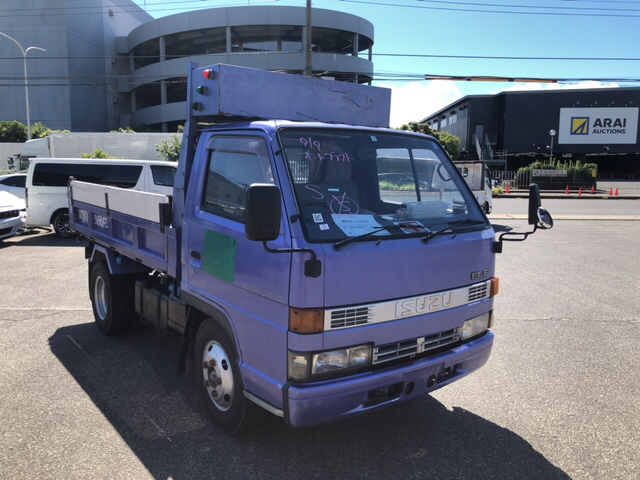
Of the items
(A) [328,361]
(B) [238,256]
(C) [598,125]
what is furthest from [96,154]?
(C) [598,125]

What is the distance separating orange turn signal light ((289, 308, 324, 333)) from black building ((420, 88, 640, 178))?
5074 cm

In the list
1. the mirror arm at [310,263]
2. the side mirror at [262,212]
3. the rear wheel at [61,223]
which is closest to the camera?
the side mirror at [262,212]

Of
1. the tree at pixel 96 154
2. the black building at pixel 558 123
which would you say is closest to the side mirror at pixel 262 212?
the tree at pixel 96 154

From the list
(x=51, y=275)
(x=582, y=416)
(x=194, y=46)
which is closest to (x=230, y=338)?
(x=582, y=416)

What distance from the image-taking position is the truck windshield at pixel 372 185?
321 cm

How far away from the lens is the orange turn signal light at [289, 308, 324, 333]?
2.89 meters

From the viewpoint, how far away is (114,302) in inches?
218

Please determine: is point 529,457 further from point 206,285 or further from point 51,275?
point 51,275

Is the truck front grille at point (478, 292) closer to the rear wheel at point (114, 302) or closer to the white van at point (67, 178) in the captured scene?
the rear wheel at point (114, 302)

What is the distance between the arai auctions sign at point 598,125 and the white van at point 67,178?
156ft

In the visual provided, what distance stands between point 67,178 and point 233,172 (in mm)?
10836

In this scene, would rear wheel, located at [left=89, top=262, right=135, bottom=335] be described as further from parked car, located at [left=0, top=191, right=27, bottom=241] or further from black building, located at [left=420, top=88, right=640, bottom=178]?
black building, located at [left=420, top=88, right=640, bottom=178]

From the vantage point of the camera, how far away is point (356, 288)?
3.01m

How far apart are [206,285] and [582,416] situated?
304 centimetres
